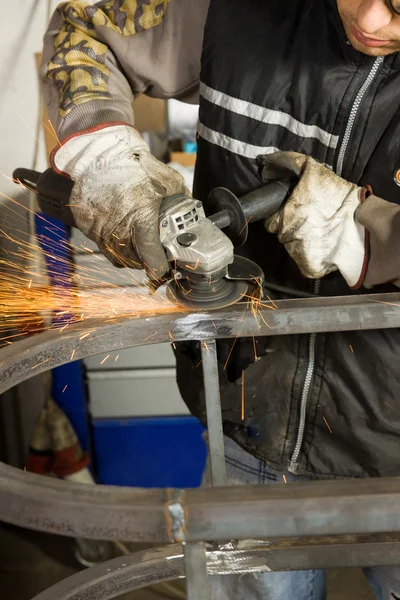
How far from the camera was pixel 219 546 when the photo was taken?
1.11m

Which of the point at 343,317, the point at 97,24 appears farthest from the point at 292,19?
the point at 343,317

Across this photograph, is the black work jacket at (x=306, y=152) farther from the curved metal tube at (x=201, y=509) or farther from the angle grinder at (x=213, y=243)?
the curved metal tube at (x=201, y=509)

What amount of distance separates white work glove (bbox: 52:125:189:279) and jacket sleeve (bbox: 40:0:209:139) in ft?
0.25

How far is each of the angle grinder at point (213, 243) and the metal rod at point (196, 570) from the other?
0.44m

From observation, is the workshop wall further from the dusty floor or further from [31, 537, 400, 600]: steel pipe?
[31, 537, 400, 600]: steel pipe

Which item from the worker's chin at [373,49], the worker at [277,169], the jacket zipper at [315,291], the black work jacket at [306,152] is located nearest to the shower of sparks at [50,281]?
the worker at [277,169]

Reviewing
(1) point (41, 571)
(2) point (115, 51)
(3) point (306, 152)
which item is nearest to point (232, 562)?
(3) point (306, 152)

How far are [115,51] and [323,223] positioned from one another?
0.61 meters

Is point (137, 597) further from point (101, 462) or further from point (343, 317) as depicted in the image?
point (343, 317)

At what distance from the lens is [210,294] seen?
3.67ft

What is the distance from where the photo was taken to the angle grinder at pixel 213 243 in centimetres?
106

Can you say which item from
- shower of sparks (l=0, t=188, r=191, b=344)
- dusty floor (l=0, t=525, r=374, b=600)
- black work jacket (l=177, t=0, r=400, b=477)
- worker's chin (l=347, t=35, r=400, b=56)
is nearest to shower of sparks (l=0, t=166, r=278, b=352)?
shower of sparks (l=0, t=188, r=191, b=344)

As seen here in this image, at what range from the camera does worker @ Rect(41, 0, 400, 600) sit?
1.13 metres

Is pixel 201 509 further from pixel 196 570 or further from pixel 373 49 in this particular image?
pixel 373 49
